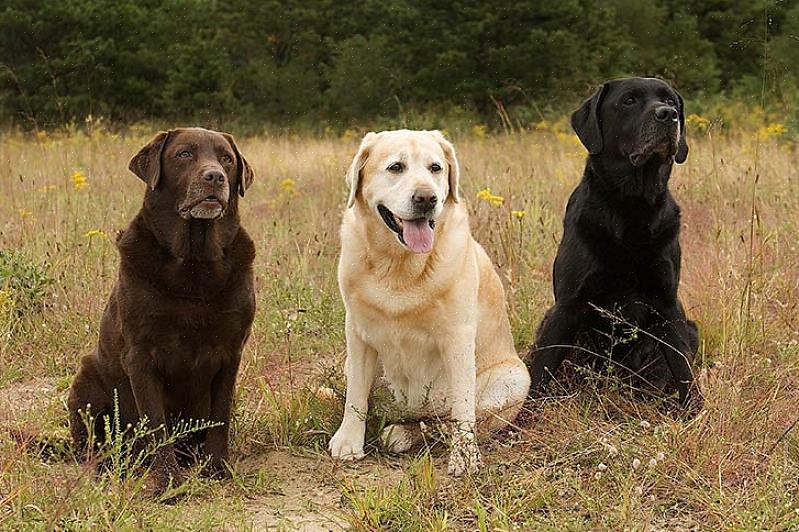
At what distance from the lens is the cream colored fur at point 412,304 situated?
10.8ft

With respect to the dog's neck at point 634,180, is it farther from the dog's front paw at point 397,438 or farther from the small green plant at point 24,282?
the small green plant at point 24,282

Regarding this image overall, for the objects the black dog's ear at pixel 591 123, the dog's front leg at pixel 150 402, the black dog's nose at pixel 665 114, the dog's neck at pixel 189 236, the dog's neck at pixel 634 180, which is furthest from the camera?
the black dog's ear at pixel 591 123

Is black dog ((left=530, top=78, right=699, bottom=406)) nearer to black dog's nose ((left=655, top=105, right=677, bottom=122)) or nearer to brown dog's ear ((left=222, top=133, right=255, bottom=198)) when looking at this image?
black dog's nose ((left=655, top=105, right=677, bottom=122))

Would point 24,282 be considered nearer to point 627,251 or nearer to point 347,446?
point 347,446

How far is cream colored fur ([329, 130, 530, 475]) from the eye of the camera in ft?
10.8

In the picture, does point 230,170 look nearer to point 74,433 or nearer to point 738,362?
point 74,433

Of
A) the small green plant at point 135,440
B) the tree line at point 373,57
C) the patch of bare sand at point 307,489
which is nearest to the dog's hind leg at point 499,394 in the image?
the patch of bare sand at point 307,489

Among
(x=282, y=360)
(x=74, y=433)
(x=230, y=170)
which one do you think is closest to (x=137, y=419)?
(x=74, y=433)

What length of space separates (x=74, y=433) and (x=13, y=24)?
1754 cm

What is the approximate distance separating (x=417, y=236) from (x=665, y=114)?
113cm

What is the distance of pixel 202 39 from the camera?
2156 cm

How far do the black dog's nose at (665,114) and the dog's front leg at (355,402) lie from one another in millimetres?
1450

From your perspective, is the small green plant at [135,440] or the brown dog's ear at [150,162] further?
the brown dog's ear at [150,162]

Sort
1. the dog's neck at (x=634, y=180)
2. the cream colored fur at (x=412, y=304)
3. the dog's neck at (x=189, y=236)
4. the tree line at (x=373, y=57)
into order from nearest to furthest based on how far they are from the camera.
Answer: the dog's neck at (x=189, y=236) < the cream colored fur at (x=412, y=304) < the dog's neck at (x=634, y=180) < the tree line at (x=373, y=57)
